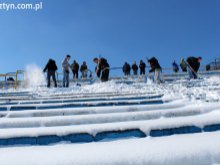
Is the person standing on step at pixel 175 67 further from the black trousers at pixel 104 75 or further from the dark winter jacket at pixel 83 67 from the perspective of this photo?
the black trousers at pixel 104 75

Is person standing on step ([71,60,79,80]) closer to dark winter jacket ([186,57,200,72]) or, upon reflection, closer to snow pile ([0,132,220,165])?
A: dark winter jacket ([186,57,200,72])

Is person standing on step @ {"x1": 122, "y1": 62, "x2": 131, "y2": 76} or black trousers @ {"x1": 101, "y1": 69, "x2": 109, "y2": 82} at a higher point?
person standing on step @ {"x1": 122, "y1": 62, "x2": 131, "y2": 76}

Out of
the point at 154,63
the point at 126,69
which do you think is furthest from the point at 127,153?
the point at 126,69

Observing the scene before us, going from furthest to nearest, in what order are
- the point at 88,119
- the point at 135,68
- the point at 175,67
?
the point at 135,68 → the point at 175,67 → the point at 88,119

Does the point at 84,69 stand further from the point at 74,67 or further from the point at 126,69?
the point at 126,69


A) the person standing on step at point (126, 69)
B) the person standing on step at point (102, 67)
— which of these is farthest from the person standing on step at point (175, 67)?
the person standing on step at point (102, 67)

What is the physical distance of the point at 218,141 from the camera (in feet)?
7.45

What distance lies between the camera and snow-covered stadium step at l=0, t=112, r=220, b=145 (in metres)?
2.62

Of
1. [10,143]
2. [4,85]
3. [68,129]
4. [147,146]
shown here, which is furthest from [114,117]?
[4,85]

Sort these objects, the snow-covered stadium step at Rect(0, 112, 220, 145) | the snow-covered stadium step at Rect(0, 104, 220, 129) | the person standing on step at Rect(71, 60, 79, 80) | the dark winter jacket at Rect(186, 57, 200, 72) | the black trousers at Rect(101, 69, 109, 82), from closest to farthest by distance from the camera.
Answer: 1. the snow-covered stadium step at Rect(0, 112, 220, 145)
2. the snow-covered stadium step at Rect(0, 104, 220, 129)
3. the black trousers at Rect(101, 69, 109, 82)
4. the dark winter jacket at Rect(186, 57, 200, 72)
5. the person standing on step at Rect(71, 60, 79, 80)

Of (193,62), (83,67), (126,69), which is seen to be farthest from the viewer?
(126,69)

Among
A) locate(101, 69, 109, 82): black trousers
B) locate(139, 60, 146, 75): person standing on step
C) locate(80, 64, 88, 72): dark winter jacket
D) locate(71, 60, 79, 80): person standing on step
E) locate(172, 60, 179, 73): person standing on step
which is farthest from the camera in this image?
locate(172, 60, 179, 73): person standing on step

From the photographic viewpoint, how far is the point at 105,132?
2.70 meters

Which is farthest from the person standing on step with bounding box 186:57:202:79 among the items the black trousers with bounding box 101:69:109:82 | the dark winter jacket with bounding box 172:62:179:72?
the dark winter jacket with bounding box 172:62:179:72
